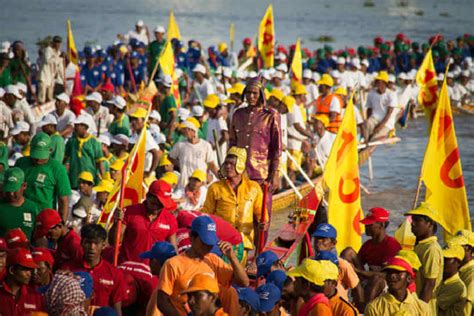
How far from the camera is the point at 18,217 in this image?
12.2 metres

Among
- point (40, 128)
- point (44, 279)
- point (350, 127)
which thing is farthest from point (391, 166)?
point (44, 279)

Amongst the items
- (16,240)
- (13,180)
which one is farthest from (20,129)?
(16,240)

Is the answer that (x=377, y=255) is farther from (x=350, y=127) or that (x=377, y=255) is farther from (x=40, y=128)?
(x=40, y=128)

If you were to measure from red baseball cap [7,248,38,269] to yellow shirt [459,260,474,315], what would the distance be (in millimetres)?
3567

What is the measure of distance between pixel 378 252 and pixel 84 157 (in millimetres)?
5785

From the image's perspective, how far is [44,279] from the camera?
9.87m

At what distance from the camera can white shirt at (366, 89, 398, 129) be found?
23.1 m

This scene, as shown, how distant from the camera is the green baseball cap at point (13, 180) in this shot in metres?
12.0

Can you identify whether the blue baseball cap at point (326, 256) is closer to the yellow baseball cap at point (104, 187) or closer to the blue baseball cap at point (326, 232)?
the blue baseball cap at point (326, 232)

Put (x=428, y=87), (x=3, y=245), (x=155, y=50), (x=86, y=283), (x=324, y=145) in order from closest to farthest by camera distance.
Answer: (x=86, y=283)
(x=3, y=245)
(x=324, y=145)
(x=428, y=87)
(x=155, y=50)

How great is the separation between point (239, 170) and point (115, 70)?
16588 mm

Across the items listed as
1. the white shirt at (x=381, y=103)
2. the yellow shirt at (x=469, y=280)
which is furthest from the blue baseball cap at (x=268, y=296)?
the white shirt at (x=381, y=103)

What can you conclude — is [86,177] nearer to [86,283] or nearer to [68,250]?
[68,250]

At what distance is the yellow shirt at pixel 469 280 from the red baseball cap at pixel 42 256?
3382 millimetres
